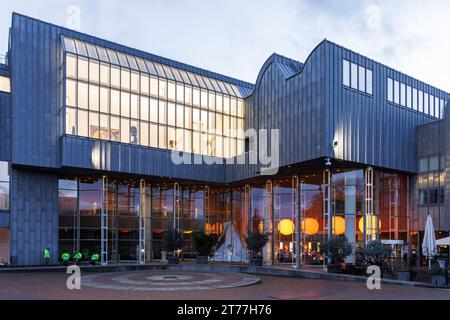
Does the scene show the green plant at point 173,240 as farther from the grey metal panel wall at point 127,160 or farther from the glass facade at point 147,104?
the glass facade at point 147,104

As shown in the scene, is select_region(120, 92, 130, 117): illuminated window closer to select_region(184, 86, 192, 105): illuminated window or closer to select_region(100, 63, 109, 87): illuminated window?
select_region(100, 63, 109, 87): illuminated window

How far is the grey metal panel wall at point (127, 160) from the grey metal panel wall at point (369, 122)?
530 inches

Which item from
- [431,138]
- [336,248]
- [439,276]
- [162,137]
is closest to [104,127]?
[162,137]

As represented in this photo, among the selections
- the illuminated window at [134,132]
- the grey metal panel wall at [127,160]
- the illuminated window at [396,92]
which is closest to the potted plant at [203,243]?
the grey metal panel wall at [127,160]

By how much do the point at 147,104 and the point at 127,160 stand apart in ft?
17.5

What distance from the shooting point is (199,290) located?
2306 centimetres

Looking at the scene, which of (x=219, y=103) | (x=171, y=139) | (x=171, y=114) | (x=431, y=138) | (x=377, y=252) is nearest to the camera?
(x=377, y=252)

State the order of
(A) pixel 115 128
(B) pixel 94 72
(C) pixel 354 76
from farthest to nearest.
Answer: (A) pixel 115 128 < (B) pixel 94 72 < (C) pixel 354 76

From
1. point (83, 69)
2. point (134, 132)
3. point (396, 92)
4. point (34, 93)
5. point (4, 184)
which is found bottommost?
point (4, 184)

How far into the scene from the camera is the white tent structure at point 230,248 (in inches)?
1769

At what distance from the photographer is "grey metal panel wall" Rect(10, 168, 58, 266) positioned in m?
36.6

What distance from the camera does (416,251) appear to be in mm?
39781

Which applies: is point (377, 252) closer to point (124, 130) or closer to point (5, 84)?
point (124, 130)

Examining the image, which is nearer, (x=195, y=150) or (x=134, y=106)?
(x=134, y=106)
